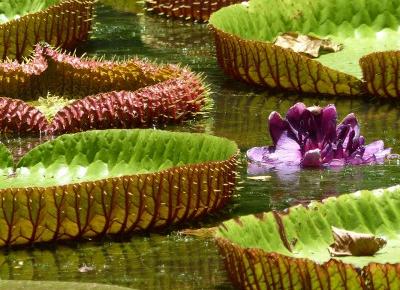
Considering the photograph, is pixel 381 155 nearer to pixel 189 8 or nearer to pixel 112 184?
pixel 112 184

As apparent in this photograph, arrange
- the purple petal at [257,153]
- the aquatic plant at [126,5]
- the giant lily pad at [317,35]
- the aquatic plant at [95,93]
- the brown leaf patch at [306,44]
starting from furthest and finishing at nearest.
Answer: the aquatic plant at [126,5] < the brown leaf patch at [306,44] < the giant lily pad at [317,35] < the aquatic plant at [95,93] < the purple petal at [257,153]

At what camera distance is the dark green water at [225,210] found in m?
7.43

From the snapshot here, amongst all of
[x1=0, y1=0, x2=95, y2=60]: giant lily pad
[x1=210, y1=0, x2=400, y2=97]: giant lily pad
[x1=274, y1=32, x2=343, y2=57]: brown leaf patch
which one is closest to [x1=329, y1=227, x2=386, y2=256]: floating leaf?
[x1=210, y1=0, x2=400, y2=97]: giant lily pad

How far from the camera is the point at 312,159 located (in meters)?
9.30

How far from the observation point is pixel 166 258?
25.1 ft

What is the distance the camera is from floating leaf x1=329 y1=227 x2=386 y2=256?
6938 millimetres

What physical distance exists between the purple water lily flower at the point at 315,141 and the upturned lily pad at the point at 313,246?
1951 millimetres

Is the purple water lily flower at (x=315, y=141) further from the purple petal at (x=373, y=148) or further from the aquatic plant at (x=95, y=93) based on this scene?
the aquatic plant at (x=95, y=93)

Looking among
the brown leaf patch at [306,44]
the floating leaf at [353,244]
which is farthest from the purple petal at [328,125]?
the brown leaf patch at [306,44]

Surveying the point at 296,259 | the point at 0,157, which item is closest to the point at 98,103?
the point at 0,157

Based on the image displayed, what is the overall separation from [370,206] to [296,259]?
2.89ft

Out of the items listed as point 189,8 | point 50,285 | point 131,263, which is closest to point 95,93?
point 131,263

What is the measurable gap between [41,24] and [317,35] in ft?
6.30

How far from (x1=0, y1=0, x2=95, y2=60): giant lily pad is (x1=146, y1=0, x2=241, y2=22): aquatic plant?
134 cm
